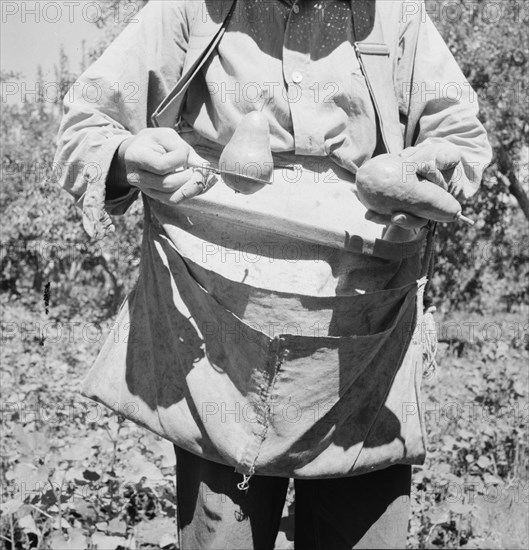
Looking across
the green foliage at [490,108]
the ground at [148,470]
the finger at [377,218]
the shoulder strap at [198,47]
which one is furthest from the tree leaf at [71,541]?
the green foliage at [490,108]

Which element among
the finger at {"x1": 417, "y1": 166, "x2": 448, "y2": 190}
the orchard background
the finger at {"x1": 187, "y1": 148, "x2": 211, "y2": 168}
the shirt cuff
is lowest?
the orchard background

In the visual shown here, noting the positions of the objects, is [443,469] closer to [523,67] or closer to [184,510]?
[184,510]

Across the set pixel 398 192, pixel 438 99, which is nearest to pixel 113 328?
pixel 398 192

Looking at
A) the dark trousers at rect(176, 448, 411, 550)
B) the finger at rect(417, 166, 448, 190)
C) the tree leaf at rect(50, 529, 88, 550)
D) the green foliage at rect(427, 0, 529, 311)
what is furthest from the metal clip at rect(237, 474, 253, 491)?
the green foliage at rect(427, 0, 529, 311)

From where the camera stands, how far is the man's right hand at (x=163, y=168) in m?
1.50

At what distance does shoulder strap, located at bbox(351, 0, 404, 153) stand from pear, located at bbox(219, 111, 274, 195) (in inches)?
9.8

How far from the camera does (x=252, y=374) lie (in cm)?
161

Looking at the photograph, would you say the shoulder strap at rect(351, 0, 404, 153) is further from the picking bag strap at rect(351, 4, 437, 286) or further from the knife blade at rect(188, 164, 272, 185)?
the knife blade at rect(188, 164, 272, 185)

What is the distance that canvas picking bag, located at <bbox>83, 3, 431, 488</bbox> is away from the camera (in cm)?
159

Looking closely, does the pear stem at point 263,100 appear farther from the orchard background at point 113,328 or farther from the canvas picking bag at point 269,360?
the orchard background at point 113,328

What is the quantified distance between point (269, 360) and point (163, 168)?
40 centimetres

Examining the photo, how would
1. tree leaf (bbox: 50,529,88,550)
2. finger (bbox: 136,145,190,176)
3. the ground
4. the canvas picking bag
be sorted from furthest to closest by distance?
the ground < tree leaf (bbox: 50,529,88,550) < the canvas picking bag < finger (bbox: 136,145,190,176)

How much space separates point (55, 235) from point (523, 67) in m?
5.65

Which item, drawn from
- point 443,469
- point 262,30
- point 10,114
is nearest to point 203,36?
point 262,30
